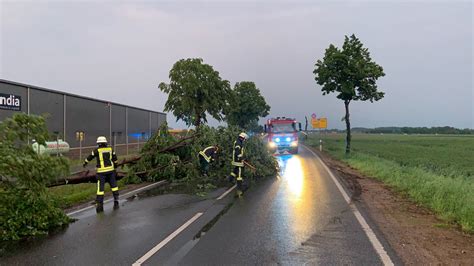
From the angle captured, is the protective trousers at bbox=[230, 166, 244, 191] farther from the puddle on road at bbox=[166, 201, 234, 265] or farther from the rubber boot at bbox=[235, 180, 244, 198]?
the puddle on road at bbox=[166, 201, 234, 265]

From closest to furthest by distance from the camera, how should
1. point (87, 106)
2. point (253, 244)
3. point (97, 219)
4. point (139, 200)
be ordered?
point (253, 244)
point (97, 219)
point (139, 200)
point (87, 106)

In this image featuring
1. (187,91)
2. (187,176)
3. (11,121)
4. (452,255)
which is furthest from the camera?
(187,91)


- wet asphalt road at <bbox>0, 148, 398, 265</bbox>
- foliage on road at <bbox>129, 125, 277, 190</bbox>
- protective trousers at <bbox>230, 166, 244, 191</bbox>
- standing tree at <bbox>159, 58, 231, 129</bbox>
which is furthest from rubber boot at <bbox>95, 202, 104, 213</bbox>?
standing tree at <bbox>159, 58, 231, 129</bbox>

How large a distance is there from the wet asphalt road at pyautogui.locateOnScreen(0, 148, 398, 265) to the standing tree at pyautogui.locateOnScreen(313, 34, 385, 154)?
18290 millimetres

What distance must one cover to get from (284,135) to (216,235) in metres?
→ 26.0

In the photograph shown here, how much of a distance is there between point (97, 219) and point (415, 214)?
7189mm

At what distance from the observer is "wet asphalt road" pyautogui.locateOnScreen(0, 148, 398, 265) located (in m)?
6.02

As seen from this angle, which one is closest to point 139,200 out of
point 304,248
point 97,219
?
point 97,219

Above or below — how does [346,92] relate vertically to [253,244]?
above

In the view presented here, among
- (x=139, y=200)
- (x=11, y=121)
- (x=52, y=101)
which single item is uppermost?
(x=52, y=101)

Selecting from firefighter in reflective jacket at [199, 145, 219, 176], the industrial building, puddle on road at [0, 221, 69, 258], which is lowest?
puddle on road at [0, 221, 69, 258]

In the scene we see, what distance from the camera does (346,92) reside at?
91.5ft

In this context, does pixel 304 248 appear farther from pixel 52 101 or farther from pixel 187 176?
pixel 52 101

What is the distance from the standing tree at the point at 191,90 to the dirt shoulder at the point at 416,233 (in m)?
19.8
